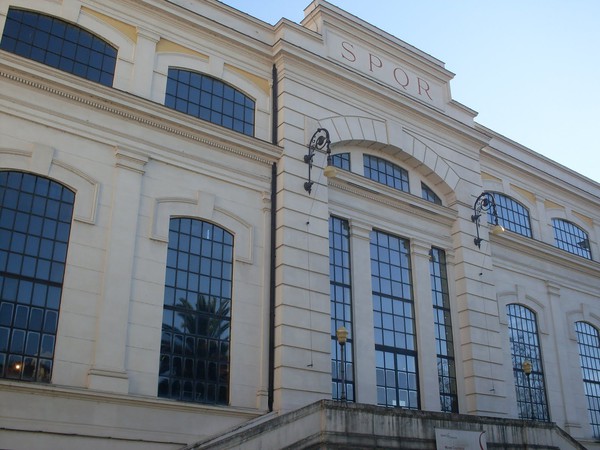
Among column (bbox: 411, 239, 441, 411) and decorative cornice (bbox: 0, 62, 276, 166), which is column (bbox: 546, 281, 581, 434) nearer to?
column (bbox: 411, 239, 441, 411)

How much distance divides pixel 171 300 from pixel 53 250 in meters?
3.70

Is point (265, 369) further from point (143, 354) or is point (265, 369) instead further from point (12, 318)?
point (12, 318)

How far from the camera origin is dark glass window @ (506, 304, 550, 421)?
97.1 ft

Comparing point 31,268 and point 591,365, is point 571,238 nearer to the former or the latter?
point 591,365

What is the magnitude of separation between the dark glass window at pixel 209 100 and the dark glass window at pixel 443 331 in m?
9.55

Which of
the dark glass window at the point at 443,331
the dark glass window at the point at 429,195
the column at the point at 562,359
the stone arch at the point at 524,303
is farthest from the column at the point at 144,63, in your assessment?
the column at the point at 562,359

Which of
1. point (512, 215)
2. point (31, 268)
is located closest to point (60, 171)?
point (31, 268)

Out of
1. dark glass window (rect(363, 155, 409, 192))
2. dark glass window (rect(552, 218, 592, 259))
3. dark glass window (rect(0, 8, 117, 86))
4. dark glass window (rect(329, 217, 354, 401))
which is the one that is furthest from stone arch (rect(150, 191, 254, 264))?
dark glass window (rect(552, 218, 592, 259))

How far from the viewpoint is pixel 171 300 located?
21.0m

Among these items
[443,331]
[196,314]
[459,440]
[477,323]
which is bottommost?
[459,440]

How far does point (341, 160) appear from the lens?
27.1 metres

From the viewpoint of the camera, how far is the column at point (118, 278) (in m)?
18.8

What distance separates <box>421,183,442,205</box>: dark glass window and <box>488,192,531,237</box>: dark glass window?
4.52m

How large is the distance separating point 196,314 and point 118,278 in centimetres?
273
